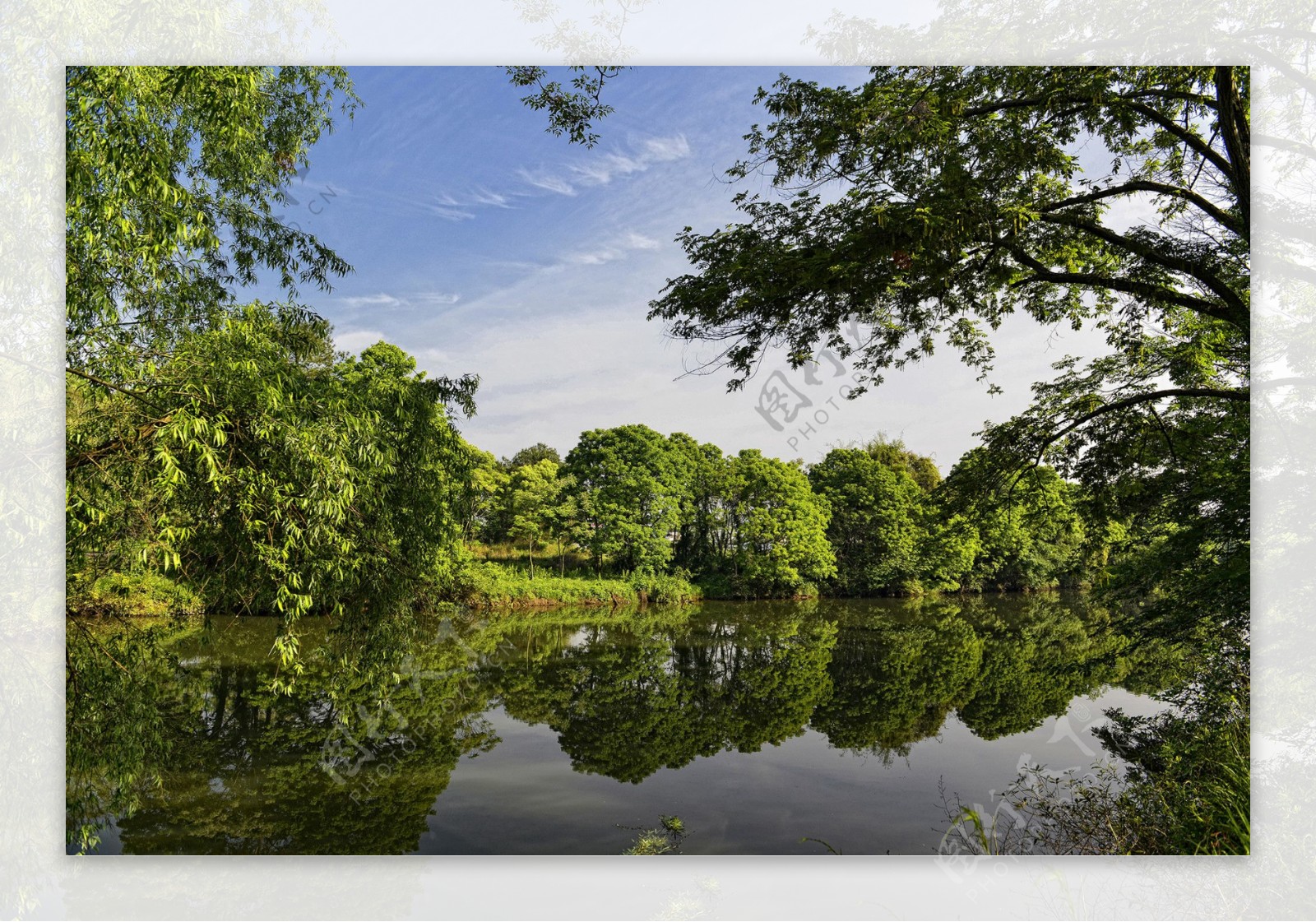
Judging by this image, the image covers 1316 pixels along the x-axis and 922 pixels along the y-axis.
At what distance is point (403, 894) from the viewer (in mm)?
3410

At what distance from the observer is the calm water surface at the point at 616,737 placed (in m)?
4.77

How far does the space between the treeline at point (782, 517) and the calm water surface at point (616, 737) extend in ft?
3.80

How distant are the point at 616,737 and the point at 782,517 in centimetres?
637

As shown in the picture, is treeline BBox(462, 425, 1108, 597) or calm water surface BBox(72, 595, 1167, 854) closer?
calm water surface BBox(72, 595, 1167, 854)

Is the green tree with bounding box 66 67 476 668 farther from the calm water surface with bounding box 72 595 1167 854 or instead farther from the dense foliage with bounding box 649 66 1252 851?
the dense foliage with bounding box 649 66 1252 851

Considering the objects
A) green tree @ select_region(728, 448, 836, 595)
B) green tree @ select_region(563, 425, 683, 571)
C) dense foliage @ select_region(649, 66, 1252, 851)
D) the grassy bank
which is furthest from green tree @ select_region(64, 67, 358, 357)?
green tree @ select_region(728, 448, 836, 595)

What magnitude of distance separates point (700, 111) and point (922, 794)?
5199 mm

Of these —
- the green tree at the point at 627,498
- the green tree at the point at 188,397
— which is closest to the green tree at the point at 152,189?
the green tree at the point at 188,397

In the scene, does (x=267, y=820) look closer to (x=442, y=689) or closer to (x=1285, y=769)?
(x=442, y=689)

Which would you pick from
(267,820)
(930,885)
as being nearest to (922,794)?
(930,885)

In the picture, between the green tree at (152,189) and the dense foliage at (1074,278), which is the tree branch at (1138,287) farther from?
the green tree at (152,189)

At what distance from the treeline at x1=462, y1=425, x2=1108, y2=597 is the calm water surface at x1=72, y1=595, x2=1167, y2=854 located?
116 cm

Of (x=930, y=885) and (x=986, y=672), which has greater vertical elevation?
(x=930, y=885)

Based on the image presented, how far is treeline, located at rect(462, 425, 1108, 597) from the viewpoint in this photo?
566cm
